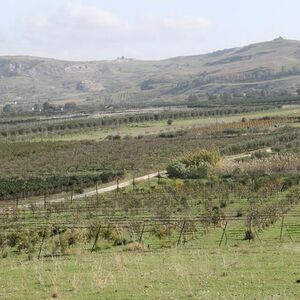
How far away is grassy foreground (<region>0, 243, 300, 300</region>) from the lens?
49.0 feet

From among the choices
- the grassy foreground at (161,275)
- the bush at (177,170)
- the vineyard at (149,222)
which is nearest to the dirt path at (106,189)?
the vineyard at (149,222)

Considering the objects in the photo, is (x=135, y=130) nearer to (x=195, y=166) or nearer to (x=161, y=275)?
(x=195, y=166)

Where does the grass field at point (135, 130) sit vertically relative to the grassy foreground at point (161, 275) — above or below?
below

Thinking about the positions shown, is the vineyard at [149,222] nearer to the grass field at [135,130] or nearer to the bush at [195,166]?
the bush at [195,166]

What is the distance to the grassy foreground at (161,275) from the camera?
14938mm

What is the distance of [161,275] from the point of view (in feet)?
56.3

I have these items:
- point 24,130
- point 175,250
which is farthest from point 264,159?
point 24,130

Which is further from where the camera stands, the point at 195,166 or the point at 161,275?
the point at 195,166

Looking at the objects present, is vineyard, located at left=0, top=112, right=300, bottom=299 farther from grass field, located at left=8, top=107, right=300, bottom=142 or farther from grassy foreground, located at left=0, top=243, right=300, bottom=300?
grass field, located at left=8, top=107, right=300, bottom=142

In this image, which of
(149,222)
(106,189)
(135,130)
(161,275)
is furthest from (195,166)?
(135,130)

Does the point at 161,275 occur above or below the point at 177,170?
above

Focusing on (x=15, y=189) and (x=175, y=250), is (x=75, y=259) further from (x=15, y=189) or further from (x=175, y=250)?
(x=15, y=189)

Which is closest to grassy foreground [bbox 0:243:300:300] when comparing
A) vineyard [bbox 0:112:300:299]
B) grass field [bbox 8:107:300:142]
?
vineyard [bbox 0:112:300:299]

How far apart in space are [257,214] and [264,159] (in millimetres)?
31249
